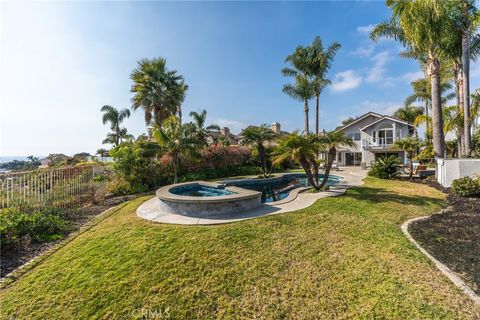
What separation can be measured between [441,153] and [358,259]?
14.5 m

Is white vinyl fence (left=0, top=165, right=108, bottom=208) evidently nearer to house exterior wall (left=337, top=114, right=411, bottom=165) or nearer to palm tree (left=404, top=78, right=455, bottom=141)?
house exterior wall (left=337, top=114, right=411, bottom=165)

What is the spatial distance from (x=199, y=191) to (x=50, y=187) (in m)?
6.23

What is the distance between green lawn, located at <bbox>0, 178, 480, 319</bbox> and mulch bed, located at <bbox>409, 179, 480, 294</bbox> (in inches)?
18.7

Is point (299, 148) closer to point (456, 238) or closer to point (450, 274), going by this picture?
point (456, 238)

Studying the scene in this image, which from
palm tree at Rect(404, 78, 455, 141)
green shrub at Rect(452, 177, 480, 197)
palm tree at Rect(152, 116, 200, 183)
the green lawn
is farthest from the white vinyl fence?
palm tree at Rect(404, 78, 455, 141)

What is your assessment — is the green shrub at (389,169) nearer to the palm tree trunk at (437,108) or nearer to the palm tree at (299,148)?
the palm tree trunk at (437,108)

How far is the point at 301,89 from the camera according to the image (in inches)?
923

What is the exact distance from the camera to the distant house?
26.5m

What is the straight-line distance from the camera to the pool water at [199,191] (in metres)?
10.5

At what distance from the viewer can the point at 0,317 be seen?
331 cm

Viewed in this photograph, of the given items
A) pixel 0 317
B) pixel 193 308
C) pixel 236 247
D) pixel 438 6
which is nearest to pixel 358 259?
pixel 236 247

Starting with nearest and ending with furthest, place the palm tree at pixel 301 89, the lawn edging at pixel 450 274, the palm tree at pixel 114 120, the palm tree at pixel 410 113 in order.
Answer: the lawn edging at pixel 450 274, the palm tree at pixel 301 89, the palm tree at pixel 410 113, the palm tree at pixel 114 120

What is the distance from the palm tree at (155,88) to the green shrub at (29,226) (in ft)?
43.5

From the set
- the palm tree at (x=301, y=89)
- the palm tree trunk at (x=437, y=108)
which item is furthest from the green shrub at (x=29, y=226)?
the palm tree at (x=301, y=89)
